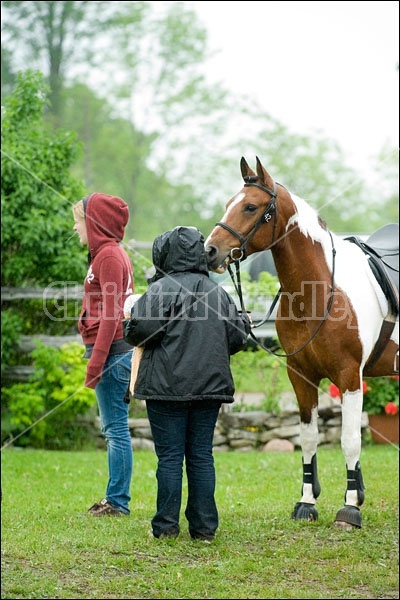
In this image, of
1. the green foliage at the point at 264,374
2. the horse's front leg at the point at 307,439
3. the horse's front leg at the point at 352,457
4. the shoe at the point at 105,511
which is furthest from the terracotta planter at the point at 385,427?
the shoe at the point at 105,511

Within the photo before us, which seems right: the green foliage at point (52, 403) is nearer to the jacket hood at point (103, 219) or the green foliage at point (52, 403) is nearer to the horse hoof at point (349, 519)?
the jacket hood at point (103, 219)

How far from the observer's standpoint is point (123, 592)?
3592 mm

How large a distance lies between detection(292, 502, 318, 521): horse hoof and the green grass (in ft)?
0.19

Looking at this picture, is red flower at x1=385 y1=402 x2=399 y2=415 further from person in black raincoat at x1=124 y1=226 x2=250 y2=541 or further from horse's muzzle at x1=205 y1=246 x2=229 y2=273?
horse's muzzle at x1=205 y1=246 x2=229 y2=273

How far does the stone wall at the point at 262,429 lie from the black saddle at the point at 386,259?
349 centimetres

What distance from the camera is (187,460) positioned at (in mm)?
4363

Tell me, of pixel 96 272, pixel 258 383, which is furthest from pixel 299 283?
pixel 258 383

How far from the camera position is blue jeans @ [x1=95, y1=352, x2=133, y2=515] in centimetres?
484

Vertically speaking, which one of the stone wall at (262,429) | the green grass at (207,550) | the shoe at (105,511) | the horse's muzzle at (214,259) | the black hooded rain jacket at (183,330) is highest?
the horse's muzzle at (214,259)

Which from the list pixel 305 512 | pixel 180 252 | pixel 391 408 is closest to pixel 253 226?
pixel 180 252

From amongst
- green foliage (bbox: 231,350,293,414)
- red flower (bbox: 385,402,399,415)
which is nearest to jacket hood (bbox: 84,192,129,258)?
green foliage (bbox: 231,350,293,414)

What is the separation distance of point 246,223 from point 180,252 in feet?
1.36

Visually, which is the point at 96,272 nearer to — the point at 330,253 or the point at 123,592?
the point at 330,253

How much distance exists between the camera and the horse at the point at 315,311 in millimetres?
4512
